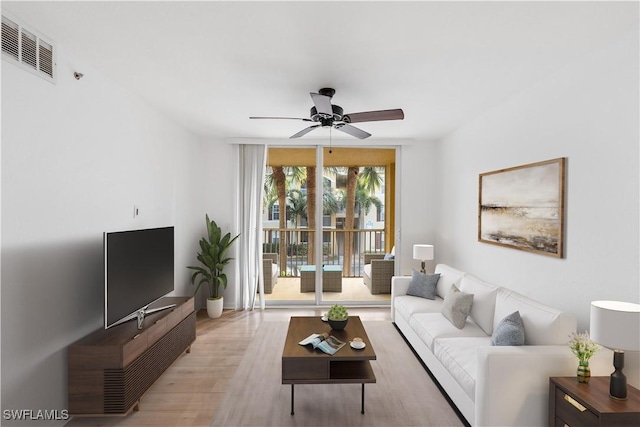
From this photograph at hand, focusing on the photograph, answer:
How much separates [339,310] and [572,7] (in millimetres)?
2708

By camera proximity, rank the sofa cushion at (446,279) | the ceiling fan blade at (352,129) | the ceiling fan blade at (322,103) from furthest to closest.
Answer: the sofa cushion at (446,279)
the ceiling fan blade at (352,129)
the ceiling fan blade at (322,103)

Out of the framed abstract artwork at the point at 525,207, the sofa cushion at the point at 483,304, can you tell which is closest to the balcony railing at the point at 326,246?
the framed abstract artwork at the point at 525,207

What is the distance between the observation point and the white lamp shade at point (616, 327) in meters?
1.79

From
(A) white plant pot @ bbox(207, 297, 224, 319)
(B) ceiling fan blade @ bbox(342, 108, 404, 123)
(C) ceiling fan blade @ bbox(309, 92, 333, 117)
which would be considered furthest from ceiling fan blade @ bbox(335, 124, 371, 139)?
(A) white plant pot @ bbox(207, 297, 224, 319)

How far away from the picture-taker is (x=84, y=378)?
241 cm

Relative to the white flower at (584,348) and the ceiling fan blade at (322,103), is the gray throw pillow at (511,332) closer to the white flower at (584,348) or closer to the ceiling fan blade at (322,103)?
the white flower at (584,348)

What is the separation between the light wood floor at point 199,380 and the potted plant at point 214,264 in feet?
0.73

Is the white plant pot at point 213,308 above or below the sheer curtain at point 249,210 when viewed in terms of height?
below

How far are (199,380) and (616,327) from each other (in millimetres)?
3076

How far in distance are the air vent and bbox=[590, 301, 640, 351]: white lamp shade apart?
3591mm

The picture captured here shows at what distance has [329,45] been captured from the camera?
93.0 inches

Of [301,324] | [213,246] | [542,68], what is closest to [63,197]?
[301,324]

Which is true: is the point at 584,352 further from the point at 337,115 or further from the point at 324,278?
the point at 324,278

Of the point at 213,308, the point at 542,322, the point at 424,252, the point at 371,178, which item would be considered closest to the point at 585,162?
the point at 542,322
